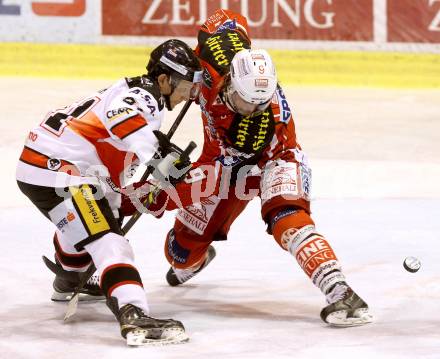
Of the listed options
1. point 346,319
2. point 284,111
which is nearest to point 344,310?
point 346,319

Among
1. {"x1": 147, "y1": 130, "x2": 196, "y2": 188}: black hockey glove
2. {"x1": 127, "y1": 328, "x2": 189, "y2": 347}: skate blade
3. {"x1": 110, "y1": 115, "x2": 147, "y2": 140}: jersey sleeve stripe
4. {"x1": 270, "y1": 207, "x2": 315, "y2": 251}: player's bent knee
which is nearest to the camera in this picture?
{"x1": 127, "y1": 328, "x2": 189, "y2": 347}: skate blade

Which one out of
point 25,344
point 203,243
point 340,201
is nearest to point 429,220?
point 340,201

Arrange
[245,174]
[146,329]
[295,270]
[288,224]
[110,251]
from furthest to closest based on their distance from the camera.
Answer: [295,270], [245,174], [288,224], [110,251], [146,329]

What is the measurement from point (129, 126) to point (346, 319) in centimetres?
118

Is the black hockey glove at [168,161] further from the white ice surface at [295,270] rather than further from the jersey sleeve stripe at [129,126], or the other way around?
the white ice surface at [295,270]

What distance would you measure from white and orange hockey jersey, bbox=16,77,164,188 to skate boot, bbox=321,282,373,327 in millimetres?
1019

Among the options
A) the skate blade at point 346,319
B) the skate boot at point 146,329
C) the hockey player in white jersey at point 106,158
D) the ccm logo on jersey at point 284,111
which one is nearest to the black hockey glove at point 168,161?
the hockey player in white jersey at point 106,158

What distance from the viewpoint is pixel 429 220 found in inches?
286

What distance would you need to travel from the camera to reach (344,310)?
5152 mm

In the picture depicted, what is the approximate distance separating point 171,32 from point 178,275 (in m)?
5.31

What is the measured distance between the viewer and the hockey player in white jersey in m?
5.00

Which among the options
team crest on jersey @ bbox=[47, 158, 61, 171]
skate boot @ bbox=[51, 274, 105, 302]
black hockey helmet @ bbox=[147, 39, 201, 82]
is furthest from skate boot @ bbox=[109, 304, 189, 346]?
black hockey helmet @ bbox=[147, 39, 201, 82]

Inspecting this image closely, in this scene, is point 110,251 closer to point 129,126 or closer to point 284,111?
point 129,126

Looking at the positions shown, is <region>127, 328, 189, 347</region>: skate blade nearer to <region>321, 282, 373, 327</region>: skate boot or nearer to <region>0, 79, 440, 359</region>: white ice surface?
<region>0, 79, 440, 359</region>: white ice surface
